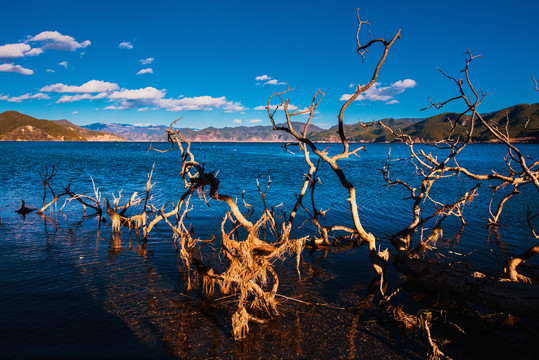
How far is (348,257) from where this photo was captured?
11.1 meters

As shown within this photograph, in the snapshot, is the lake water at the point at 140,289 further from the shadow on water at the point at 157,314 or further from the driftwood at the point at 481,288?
the driftwood at the point at 481,288

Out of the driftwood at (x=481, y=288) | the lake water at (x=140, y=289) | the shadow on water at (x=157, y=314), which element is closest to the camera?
the driftwood at (x=481, y=288)

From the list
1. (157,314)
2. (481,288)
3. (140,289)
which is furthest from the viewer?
(140,289)

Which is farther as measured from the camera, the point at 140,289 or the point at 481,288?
the point at 140,289

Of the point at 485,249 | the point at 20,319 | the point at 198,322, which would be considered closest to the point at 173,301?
the point at 198,322

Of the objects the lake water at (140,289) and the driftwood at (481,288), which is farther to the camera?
the lake water at (140,289)

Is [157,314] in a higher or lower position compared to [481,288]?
lower

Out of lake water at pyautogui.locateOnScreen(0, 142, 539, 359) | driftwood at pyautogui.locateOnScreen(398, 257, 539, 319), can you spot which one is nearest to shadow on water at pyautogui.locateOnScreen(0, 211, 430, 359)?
lake water at pyautogui.locateOnScreen(0, 142, 539, 359)

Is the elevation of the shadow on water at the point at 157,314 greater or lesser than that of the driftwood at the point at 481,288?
lesser

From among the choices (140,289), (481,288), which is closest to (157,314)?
(140,289)

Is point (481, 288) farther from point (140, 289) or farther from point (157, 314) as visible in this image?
point (140, 289)

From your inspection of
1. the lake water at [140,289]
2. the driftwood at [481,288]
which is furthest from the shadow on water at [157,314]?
the driftwood at [481,288]

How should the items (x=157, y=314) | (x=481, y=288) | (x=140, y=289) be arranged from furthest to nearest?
1. (x=140, y=289)
2. (x=157, y=314)
3. (x=481, y=288)

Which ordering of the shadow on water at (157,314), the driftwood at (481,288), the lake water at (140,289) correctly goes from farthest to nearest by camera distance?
the lake water at (140,289) < the shadow on water at (157,314) < the driftwood at (481,288)
